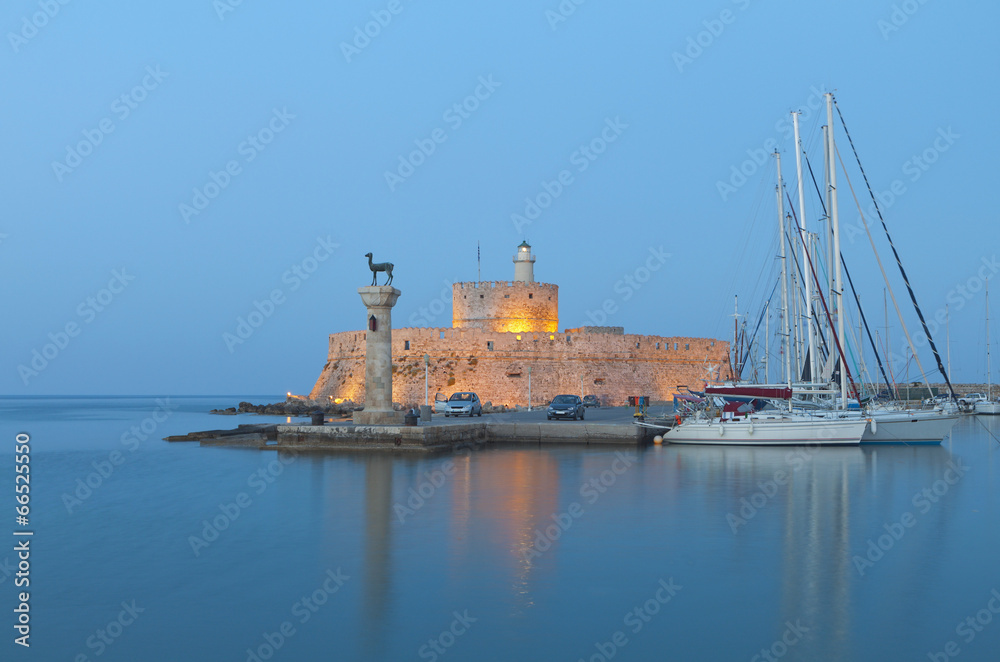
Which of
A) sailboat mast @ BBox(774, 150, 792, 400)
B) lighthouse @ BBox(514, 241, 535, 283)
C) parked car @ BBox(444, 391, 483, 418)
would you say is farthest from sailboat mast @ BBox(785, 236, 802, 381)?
lighthouse @ BBox(514, 241, 535, 283)

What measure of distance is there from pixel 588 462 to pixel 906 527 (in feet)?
29.0

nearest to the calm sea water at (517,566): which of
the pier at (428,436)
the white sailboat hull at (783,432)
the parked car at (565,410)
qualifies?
the pier at (428,436)

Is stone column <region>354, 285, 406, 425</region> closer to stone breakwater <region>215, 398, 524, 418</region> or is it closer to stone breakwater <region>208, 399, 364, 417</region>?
stone breakwater <region>215, 398, 524, 418</region>

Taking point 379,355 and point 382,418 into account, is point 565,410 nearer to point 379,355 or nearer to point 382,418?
point 382,418

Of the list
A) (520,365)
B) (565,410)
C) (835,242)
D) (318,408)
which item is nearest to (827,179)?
(835,242)

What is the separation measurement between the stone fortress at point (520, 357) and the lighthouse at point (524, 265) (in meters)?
0.06

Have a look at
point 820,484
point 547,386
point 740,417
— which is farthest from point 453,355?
point 820,484

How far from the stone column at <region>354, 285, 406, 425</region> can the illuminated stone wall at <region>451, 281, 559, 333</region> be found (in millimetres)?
23839

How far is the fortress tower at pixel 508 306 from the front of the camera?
4731cm

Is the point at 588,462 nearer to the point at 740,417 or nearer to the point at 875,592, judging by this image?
the point at 740,417

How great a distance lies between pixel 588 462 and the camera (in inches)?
794

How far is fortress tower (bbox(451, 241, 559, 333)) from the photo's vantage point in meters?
47.3

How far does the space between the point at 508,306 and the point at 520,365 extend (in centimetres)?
445

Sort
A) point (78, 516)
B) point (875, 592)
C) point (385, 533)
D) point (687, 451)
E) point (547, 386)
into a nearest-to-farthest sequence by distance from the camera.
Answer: point (875, 592), point (385, 533), point (78, 516), point (687, 451), point (547, 386)
